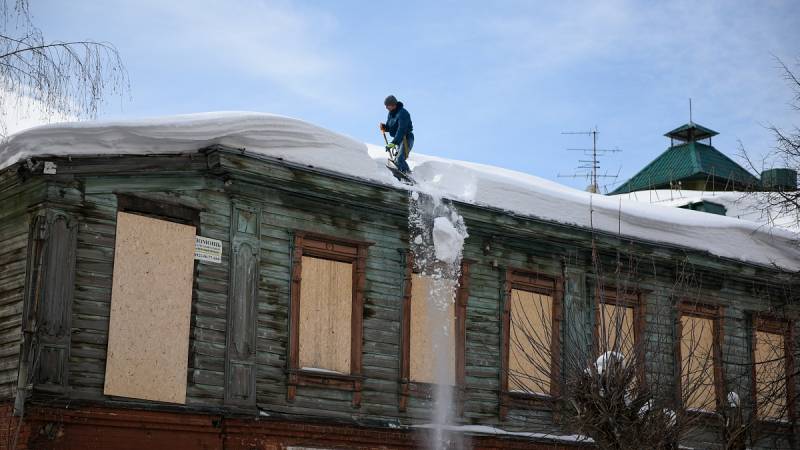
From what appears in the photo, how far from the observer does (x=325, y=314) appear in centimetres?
1611

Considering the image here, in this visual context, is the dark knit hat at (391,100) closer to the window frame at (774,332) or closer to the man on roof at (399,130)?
the man on roof at (399,130)

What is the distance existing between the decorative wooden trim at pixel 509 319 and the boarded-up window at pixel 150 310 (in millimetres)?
5236

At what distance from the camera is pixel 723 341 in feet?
68.3

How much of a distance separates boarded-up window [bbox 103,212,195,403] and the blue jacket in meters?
4.01

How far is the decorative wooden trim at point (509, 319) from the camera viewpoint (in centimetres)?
1780

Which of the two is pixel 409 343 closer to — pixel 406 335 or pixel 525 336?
pixel 406 335

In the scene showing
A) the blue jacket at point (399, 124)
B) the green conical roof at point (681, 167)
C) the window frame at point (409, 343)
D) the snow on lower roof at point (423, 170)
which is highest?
the green conical roof at point (681, 167)

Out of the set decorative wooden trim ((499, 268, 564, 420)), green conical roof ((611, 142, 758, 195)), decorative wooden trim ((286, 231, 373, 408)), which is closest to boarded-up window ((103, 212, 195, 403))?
decorative wooden trim ((286, 231, 373, 408))

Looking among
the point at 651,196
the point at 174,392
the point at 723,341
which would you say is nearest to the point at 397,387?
the point at 174,392

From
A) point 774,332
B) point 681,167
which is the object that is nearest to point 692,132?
point 681,167

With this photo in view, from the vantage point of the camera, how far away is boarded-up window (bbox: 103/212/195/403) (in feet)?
46.0

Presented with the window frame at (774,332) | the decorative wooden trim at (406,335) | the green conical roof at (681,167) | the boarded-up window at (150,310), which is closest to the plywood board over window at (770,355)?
the window frame at (774,332)

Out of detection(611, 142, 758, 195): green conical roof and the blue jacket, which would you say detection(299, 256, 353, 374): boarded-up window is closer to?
the blue jacket

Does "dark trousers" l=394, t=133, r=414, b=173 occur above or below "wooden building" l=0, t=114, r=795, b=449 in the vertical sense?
above
